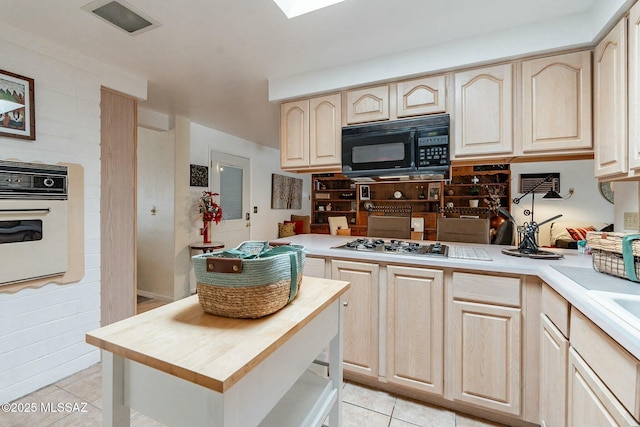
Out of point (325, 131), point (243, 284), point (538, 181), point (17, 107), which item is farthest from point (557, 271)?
point (538, 181)

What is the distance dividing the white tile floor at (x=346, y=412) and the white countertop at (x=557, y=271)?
2.89ft

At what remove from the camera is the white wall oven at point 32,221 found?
5.48 ft

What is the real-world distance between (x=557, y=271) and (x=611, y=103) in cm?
93

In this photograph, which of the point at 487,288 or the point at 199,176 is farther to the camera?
the point at 199,176

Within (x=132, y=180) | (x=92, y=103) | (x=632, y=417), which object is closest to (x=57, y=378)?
(x=132, y=180)

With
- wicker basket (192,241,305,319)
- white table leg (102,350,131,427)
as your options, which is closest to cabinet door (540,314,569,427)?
wicker basket (192,241,305,319)

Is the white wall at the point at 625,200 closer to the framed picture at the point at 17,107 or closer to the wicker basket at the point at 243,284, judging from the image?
the wicker basket at the point at 243,284

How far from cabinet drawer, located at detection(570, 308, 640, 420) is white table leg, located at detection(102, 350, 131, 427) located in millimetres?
1274

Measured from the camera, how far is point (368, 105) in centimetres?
220

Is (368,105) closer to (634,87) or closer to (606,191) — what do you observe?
(634,87)

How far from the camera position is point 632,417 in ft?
2.39

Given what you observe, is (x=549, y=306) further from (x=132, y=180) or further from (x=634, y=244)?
(x=132, y=180)

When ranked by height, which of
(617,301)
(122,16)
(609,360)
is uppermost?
(122,16)

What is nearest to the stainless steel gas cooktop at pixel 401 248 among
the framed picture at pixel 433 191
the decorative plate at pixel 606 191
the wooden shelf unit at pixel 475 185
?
the framed picture at pixel 433 191
